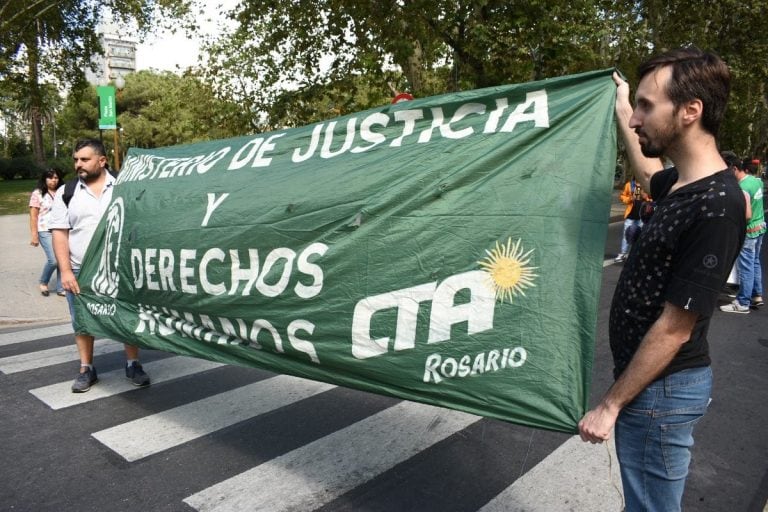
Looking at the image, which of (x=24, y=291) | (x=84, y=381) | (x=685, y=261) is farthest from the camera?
(x=24, y=291)

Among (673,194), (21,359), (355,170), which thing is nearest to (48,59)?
(21,359)

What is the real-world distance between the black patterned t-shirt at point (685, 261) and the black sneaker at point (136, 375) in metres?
4.37

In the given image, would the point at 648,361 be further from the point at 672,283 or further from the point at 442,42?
the point at 442,42

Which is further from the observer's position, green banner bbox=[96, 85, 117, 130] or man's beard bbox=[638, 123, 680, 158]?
green banner bbox=[96, 85, 117, 130]

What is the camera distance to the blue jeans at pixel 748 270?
7.89 meters

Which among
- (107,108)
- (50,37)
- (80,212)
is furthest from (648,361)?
(50,37)

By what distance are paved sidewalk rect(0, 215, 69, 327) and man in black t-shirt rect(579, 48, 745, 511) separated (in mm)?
8177

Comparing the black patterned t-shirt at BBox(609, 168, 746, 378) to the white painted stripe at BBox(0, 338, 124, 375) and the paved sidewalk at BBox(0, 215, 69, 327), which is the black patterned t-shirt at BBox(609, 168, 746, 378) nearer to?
the white painted stripe at BBox(0, 338, 124, 375)

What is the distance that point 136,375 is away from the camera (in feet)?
17.1

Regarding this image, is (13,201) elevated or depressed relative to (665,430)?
depressed

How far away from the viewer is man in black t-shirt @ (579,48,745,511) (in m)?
1.71

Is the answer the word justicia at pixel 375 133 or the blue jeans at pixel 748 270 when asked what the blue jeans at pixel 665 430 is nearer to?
the word justicia at pixel 375 133

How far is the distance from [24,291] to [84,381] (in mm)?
5651

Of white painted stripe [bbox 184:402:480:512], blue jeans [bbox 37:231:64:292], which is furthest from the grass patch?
white painted stripe [bbox 184:402:480:512]
